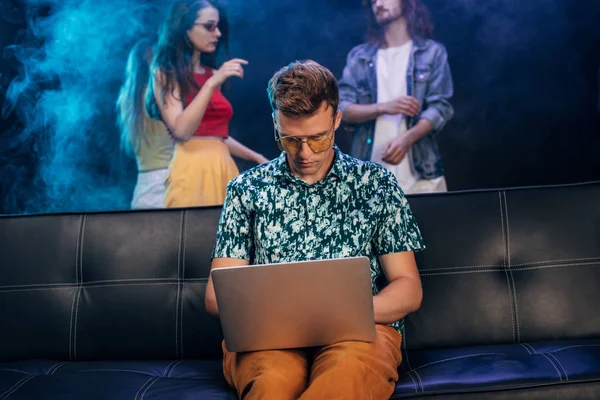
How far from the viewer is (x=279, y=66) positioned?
2.45 metres

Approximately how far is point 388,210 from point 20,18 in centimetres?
170

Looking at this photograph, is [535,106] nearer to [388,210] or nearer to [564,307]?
[564,307]

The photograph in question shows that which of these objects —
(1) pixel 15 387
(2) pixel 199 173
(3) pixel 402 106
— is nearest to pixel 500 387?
(1) pixel 15 387

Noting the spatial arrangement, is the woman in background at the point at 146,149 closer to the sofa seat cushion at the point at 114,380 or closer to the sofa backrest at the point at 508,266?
the sofa seat cushion at the point at 114,380

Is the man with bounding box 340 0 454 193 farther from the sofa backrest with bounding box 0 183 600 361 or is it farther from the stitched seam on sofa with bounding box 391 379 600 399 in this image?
the stitched seam on sofa with bounding box 391 379 600 399

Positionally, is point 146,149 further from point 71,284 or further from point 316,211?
point 316,211

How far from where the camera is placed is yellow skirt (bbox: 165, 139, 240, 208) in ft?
8.05

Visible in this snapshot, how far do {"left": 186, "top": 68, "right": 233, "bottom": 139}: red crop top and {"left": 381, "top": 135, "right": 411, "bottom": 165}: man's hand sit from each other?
2.01ft

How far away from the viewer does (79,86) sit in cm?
248

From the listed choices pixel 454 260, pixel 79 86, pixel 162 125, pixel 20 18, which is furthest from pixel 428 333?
pixel 20 18

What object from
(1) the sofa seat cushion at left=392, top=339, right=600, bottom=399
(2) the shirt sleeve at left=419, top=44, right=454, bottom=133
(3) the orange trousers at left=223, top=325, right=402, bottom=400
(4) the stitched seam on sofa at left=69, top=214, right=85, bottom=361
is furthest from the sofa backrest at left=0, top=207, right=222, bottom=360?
(2) the shirt sleeve at left=419, top=44, right=454, bottom=133

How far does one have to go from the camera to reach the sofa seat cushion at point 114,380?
58.6 inches

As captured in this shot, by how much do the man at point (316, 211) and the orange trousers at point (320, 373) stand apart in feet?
0.10

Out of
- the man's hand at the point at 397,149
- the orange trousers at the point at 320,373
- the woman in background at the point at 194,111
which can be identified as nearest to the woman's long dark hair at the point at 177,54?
the woman in background at the point at 194,111
